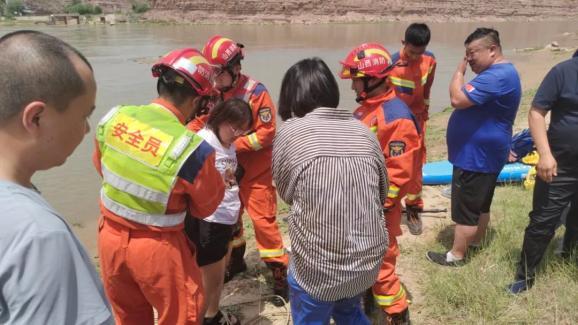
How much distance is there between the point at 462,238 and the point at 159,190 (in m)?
2.68

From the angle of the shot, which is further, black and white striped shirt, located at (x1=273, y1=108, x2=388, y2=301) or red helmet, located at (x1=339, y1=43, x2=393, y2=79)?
red helmet, located at (x1=339, y1=43, x2=393, y2=79)

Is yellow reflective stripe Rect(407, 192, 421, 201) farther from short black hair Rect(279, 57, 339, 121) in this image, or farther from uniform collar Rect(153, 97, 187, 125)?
uniform collar Rect(153, 97, 187, 125)

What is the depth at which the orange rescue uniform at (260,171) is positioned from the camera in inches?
138

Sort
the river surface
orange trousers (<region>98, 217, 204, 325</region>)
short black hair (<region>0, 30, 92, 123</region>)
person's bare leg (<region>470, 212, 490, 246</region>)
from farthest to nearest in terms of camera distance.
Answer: the river surface < person's bare leg (<region>470, 212, 490, 246</region>) < orange trousers (<region>98, 217, 204, 325</region>) < short black hair (<region>0, 30, 92, 123</region>)

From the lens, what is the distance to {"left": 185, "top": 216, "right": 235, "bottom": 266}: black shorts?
2744 mm

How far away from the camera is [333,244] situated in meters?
2.08

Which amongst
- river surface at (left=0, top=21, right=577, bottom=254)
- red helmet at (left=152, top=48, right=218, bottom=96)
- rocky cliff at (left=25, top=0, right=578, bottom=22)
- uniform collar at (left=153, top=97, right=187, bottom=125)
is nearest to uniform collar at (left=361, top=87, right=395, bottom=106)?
red helmet at (left=152, top=48, right=218, bottom=96)

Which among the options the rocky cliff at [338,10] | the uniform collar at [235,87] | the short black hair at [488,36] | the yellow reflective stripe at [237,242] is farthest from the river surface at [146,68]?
the rocky cliff at [338,10]

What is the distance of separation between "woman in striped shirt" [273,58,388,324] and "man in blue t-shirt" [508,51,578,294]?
1.37 meters

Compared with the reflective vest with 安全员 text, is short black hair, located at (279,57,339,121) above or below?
above

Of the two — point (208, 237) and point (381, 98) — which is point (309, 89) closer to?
point (381, 98)

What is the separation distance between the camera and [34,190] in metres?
1.15

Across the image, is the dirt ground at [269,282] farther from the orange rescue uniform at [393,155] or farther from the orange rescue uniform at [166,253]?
the orange rescue uniform at [166,253]

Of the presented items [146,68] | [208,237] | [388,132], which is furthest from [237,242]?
[146,68]
